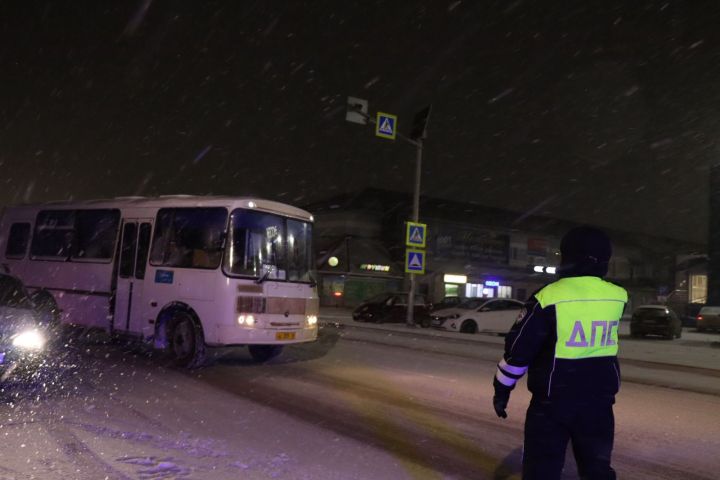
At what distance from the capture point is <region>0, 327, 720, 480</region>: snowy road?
5184 mm

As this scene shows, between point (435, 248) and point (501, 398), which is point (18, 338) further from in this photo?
point (435, 248)

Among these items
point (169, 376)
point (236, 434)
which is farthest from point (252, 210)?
point (236, 434)

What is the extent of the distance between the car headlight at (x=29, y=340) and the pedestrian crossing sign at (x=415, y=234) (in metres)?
15.7

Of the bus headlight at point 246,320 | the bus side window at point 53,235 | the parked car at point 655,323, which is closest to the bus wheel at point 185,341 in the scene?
the bus headlight at point 246,320

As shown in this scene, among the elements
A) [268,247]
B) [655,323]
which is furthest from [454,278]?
[268,247]

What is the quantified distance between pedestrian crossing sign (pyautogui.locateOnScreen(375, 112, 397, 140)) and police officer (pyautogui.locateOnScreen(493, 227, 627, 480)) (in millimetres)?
18424

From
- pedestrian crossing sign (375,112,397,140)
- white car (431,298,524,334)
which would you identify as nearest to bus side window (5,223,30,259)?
pedestrian crossing sign (375,112,397,140)

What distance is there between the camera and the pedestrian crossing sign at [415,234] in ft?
74.1

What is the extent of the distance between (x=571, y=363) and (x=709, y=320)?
1427 inches

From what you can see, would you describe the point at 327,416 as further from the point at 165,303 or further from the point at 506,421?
the point at 165,303

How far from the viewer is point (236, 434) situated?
6.14m

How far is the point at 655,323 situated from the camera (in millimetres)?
26594

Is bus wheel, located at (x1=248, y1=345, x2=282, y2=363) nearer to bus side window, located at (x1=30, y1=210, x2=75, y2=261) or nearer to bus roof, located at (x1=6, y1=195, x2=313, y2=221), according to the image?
bus roof, located at (x1=6, y1=195, x2=313, y2=221)

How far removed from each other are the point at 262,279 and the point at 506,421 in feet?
15.8
